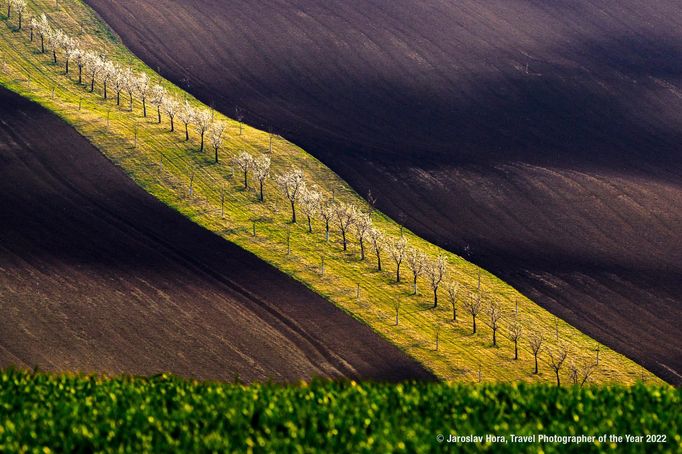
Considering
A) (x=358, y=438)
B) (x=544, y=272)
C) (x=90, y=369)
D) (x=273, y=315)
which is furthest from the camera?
(x=544, y=272)

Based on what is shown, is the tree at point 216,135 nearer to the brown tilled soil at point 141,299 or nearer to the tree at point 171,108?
the tree at point 171,108

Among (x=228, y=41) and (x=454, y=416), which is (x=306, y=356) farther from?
(x=228, y=41)

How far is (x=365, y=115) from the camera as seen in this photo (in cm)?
15762

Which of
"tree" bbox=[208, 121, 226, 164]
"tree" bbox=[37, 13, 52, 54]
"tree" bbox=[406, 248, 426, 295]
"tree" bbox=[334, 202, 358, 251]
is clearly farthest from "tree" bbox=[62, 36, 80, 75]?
"tree" bbox=[406, 248, 426, 295]

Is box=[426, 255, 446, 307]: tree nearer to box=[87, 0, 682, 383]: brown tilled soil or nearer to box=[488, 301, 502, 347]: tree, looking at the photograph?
box=[488, 301, 502, 347]: tree

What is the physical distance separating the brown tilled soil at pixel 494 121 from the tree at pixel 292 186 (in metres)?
10.3

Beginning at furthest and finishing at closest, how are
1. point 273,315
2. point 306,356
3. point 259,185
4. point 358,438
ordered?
point 259,185 < point 273,315 < point 306,356 < point 358,438

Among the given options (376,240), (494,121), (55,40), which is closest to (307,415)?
(376,240)

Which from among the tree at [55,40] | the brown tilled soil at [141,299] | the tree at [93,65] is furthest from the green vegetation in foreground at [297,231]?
the brown tilled soil at [141,299]

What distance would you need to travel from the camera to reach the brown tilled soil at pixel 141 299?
283ft

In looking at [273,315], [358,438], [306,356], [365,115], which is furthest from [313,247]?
[358,438]

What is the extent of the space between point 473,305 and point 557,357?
11697 millimetres

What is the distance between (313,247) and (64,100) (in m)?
56.4

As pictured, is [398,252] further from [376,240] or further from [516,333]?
[516,333]
